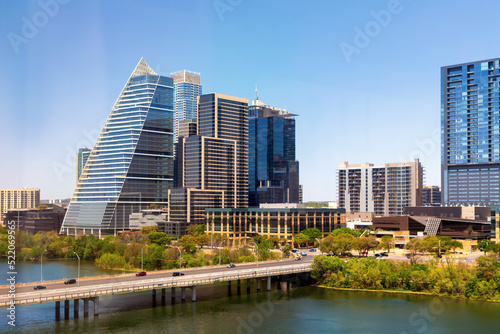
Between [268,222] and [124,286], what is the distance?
268 feet

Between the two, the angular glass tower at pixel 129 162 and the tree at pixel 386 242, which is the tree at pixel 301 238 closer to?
the tree at pixel 386 242

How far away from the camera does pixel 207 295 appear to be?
8012 centimetres

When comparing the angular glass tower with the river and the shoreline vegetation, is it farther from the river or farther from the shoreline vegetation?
the shoreline vegetation

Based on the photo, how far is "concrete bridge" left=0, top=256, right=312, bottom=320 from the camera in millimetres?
60844

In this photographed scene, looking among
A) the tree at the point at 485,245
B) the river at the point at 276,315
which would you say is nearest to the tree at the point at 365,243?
the tree at the point at 485,245

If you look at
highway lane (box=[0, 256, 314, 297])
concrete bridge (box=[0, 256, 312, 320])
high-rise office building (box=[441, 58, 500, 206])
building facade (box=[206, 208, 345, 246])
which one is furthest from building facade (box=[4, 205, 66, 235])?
high-rise office building (box=[441, 58, 500, 206])

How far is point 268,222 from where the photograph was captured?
5773 inches

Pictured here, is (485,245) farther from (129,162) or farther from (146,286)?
(129,162)

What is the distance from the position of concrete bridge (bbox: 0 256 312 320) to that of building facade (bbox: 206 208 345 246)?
5036cm

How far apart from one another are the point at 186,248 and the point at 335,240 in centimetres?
3163

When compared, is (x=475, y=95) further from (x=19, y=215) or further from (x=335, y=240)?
(x=19, y=215)

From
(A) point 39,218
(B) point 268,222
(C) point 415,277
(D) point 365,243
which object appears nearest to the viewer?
(C) point 415,277

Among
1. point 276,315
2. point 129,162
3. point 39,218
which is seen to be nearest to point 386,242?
point 276,315

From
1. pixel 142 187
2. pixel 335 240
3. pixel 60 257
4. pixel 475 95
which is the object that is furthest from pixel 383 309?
pixel 475 95
